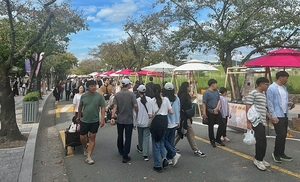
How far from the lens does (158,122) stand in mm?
4660

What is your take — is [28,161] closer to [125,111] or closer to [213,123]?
[125,111]

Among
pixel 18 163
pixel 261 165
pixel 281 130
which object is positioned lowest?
pixel 18 163

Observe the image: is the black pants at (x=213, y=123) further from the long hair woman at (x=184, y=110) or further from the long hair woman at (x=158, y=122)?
the long hair woman at (x=158, y=122)

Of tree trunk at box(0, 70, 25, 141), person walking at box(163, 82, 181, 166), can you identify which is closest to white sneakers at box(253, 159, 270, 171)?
person walking at box(163, 82, 181, 166)

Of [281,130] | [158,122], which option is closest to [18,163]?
[158,122]

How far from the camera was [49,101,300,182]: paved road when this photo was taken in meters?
4.43

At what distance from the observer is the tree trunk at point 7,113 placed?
6695 mm

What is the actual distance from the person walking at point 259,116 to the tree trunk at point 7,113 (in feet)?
18.5

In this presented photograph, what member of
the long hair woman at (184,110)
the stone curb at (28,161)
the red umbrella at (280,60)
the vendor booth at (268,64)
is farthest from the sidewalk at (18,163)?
the red umbrella at (280,60)

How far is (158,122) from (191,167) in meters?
1.08

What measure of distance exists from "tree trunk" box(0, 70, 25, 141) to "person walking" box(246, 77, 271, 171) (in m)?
5.65

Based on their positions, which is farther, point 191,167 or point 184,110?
point 184,110

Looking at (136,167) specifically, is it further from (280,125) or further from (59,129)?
(59,129)

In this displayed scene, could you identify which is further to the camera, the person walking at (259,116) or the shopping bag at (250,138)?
the shopping bag at (250,138)
